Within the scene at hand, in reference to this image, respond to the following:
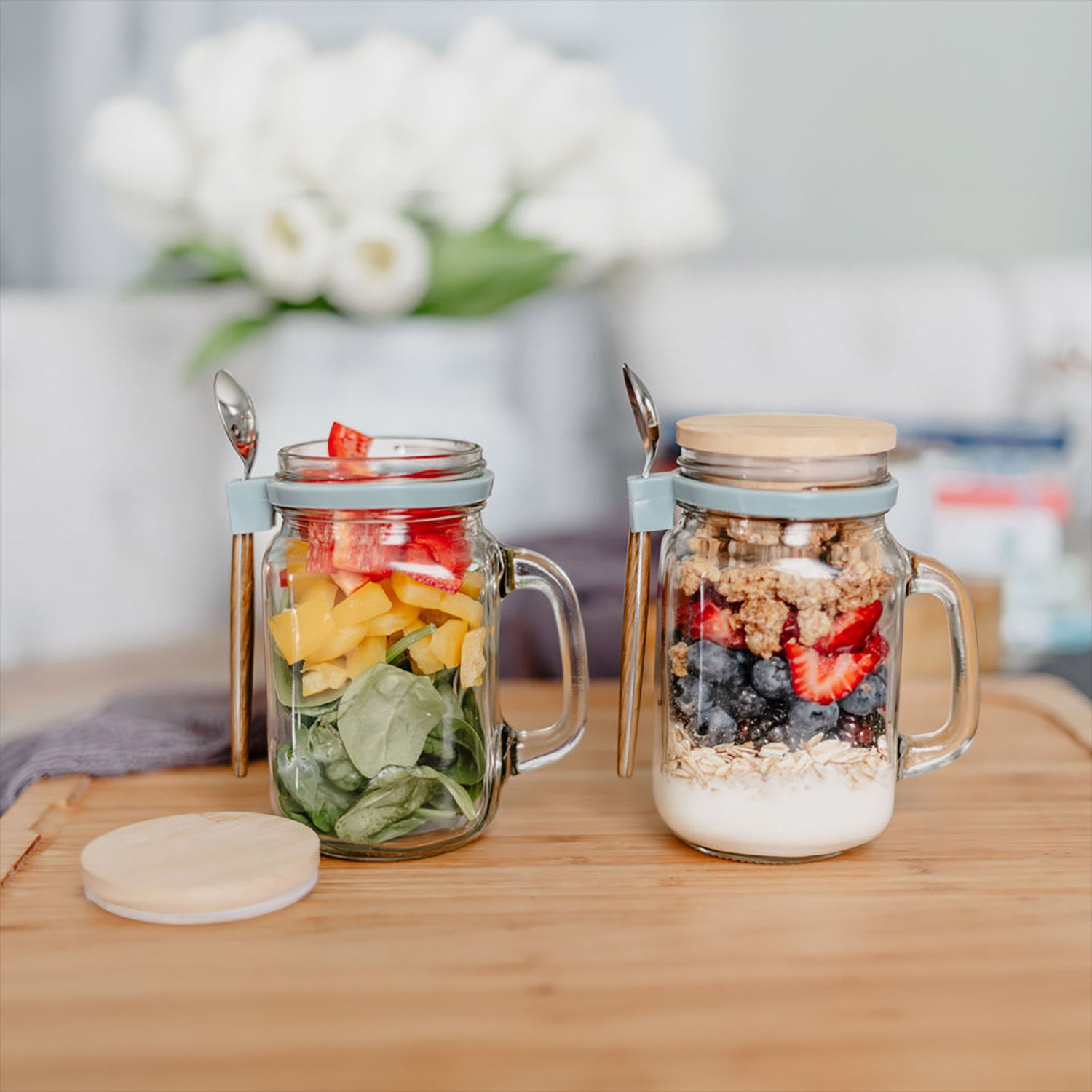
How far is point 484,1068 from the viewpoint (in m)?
0.49

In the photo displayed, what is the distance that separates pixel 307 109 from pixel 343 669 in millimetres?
766

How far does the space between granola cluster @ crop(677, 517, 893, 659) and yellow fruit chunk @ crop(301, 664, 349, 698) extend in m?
0.19

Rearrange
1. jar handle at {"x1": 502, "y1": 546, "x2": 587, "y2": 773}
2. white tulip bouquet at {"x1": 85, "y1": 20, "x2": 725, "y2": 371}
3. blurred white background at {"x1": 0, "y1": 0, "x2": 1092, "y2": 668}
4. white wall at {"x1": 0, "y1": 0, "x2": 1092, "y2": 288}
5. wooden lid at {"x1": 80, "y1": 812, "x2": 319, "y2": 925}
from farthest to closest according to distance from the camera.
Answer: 1. white wall at {"x1": 0, "y1": 0, "x2": 1092, "y2": 288}
2. blurred white background at {"x1": 0, "y1": 0, "x2": 1092, "y2": 668}
3. white tulip bouquet at {"x1": 85, "y1": 20, "x2": 725, "y2": 371}
4. jar handle at {"x1": 502, "y1": 546, "x2": 587, "y2": 773}
5. wooden lid at {"x1": 80, "y1": 812, "x2": 319, "y2": 925}

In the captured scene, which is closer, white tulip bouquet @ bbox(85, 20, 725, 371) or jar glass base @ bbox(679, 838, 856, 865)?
jar glass base @ bbox(679, 838, 856, 865)


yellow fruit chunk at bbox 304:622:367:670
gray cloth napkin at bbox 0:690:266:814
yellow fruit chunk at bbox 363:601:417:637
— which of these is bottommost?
gray cloth napkin at bbox 0:690:266:814

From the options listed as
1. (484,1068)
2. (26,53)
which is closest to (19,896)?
(484,1068)

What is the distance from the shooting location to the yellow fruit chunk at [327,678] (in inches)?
25.3

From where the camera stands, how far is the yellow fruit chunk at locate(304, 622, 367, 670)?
64 centimetres

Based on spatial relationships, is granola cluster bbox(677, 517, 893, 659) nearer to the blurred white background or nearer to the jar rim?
the jar rim

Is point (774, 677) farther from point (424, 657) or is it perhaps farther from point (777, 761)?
point (424, 657)

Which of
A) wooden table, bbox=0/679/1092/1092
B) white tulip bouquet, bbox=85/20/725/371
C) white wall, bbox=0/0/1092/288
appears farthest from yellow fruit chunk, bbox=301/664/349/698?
white wall, bbox=0/0/1092/288

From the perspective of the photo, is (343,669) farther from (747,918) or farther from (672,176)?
(672,176)

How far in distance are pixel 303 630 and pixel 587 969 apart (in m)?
0.23

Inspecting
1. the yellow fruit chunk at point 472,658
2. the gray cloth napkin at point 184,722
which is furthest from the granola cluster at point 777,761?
the gray cloth napkin at point 184,722
